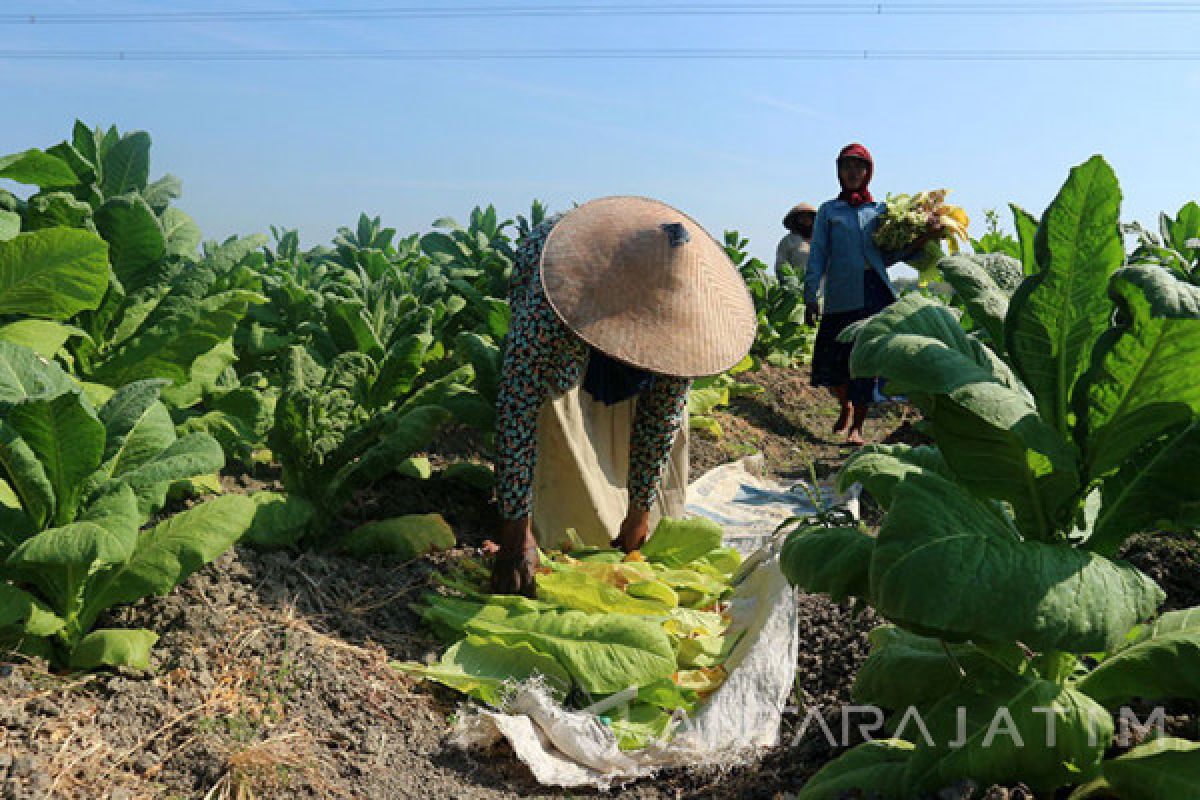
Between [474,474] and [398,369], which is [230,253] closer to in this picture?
[398,369]

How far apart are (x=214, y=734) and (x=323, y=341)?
8.05 ft

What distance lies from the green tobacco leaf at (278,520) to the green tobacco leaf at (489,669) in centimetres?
56

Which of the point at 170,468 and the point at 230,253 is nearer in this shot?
the point at 170,468

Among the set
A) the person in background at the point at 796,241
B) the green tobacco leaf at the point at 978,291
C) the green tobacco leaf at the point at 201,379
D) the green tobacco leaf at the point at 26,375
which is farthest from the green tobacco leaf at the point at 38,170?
the person in background at the point at 796,241

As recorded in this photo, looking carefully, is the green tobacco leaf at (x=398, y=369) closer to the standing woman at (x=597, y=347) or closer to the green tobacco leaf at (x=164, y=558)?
the standing woman at (x=597, y=347)

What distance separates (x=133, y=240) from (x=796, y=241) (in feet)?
29.6

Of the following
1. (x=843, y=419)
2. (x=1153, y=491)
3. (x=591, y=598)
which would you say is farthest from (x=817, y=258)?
(x=1153, y=491)

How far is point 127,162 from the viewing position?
3801 mm

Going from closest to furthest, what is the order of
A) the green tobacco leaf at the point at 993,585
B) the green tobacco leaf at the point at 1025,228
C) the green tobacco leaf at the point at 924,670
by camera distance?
the green tobacco leaf at the point at 993,585 → the green tobacco leaf at the point at 924,670 → the green tobacco leaf at the point at 1025,228

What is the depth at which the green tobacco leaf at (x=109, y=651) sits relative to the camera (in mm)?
2297

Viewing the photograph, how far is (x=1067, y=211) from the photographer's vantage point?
1.72m

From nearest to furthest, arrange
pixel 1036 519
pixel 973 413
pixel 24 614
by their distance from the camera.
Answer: pixel 973 413 < pixel 1036 519 < pixel 24 614

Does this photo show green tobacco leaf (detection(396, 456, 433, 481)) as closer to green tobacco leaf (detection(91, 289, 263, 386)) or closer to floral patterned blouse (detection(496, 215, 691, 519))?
floral patterned blouse (detection(496, 215, 691, 519))

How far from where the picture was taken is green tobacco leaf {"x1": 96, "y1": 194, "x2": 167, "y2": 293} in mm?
3387
